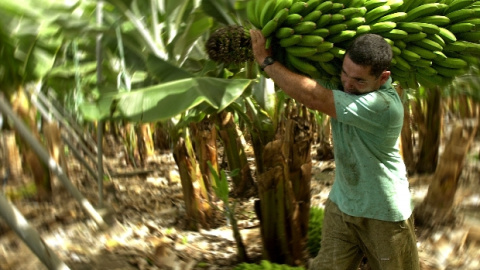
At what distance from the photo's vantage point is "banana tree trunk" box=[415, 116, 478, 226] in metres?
3.39

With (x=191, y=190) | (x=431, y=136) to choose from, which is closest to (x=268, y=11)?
(x=191, y=190)

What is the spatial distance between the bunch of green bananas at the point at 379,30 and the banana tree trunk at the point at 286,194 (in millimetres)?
1206

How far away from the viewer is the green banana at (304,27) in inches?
63.3

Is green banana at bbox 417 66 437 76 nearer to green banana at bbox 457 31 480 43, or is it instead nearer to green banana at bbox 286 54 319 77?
green banana at bbox 457 31 480 43

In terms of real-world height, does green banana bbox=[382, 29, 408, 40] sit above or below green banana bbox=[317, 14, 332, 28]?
below

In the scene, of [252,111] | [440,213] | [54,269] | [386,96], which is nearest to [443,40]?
[386,96]

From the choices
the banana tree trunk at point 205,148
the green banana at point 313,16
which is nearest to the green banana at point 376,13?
the green banana at point 313,16

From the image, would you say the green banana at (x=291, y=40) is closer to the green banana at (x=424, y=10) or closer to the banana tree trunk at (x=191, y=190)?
the green banana at (x=424, y=10)

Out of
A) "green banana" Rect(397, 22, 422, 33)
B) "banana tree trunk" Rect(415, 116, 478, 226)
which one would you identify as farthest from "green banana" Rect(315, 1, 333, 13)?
"banana tree trunk" Rect(415, 116, 478, 226)

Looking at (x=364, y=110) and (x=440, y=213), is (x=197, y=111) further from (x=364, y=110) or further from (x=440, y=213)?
(x=440, y=213)

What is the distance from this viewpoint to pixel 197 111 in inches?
105

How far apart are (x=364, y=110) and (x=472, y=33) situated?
1.73 feet

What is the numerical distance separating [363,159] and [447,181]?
6.41ft

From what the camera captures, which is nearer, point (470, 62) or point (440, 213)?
point (470, 62)
